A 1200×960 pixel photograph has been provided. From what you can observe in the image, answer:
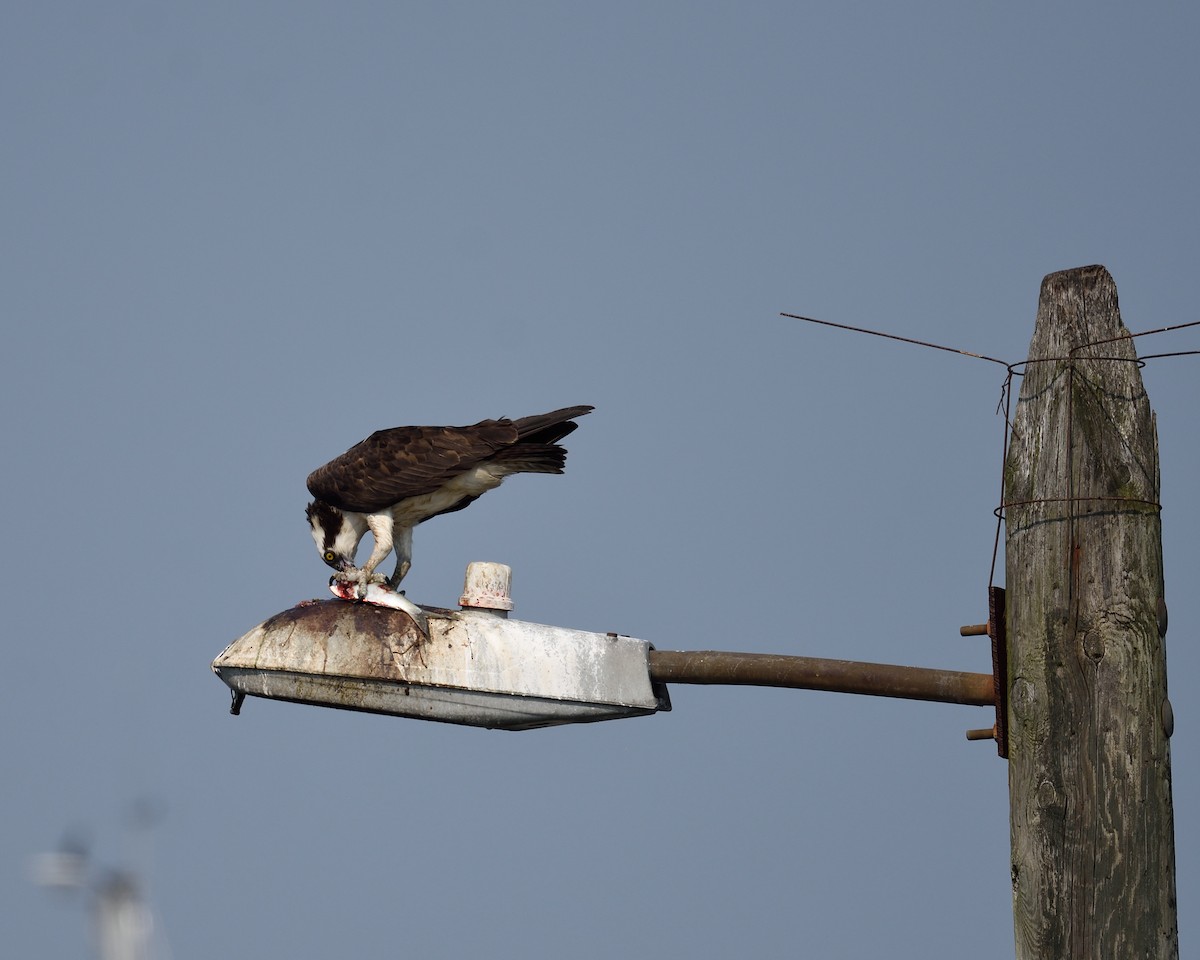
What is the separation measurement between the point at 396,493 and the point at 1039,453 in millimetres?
4760

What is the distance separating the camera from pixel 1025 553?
375 centimetres

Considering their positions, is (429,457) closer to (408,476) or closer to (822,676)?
(408,476)

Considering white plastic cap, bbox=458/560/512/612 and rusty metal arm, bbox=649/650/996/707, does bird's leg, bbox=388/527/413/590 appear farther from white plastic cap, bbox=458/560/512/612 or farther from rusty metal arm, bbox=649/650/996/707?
rusty metal arm, bbox=649/650/996/707

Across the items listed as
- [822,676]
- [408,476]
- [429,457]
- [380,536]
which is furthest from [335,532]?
[822,676]

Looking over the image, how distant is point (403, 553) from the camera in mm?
8570

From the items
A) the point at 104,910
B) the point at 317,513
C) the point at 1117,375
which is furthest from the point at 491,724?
the point at 104,910

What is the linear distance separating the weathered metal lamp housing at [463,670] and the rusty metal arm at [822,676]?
17 centimetres

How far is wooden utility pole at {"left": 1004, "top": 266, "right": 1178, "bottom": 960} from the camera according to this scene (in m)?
3.48

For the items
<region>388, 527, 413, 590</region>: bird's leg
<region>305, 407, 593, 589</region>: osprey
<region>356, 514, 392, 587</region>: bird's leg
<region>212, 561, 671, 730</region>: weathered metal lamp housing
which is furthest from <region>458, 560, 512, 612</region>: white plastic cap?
<region>388, 527, 413, 590</region>: bird's leg

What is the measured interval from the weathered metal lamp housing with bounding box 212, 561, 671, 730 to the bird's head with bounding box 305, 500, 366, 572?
3012mm

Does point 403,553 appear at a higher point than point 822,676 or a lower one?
higher

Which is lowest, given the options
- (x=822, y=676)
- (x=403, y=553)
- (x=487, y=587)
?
(x=822, y=676)

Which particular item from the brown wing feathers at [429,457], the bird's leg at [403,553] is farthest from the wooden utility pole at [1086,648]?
the bird's leg at [403,553]

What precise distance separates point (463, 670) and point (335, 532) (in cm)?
345
